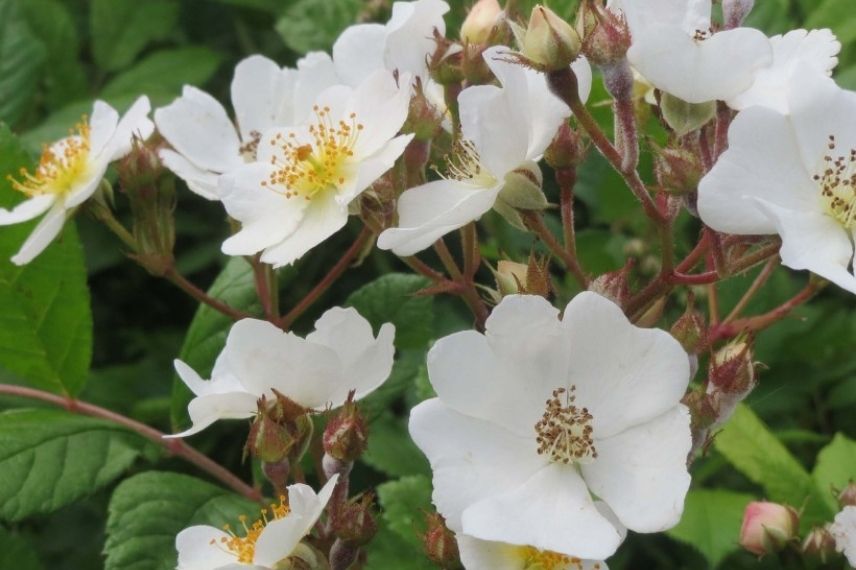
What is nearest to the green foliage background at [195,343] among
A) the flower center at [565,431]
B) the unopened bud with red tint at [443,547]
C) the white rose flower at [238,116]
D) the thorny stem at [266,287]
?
the thorny stem at [266,287]

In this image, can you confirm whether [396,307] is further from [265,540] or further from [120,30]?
[120,30]

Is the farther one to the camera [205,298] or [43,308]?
[43,308]

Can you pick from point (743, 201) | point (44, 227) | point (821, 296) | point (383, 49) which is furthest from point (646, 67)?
point (821, 296)

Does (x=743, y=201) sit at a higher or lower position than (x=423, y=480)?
higher

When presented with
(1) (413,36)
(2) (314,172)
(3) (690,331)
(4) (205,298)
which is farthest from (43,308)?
(3) (690,331)

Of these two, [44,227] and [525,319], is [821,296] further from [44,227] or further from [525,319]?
[44,227]

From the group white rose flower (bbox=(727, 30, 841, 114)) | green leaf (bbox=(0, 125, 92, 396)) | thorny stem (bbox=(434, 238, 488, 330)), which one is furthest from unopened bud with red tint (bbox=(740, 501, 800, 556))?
green leaf (bbox=(0, 125, 92, 396))

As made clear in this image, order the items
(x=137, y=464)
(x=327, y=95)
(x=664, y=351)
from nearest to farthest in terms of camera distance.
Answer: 1. (x=664, y=351)
2. (x=327, y=95)
3. (x=137, y=464)
